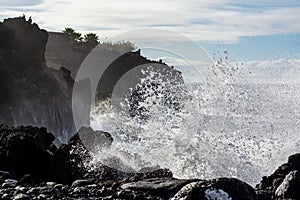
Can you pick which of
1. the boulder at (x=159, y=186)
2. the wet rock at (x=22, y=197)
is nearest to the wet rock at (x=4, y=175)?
the wet rock at (x=22, y=197)

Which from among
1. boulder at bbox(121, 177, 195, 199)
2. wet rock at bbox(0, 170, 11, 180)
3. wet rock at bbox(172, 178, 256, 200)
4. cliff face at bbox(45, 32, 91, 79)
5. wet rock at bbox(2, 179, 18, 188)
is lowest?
wet rock at bbox(2, 179, 18, 188)

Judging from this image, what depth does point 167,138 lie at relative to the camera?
925 inches

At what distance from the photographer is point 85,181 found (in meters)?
13.8

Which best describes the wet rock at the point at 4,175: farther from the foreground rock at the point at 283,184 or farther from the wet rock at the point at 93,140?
the wet rock at the point at 93,140

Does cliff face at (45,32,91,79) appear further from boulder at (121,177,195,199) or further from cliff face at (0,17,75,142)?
boulder at (121,177,195,199)

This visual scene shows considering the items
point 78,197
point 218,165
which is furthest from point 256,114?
point 78,197

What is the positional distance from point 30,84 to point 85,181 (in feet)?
75.8

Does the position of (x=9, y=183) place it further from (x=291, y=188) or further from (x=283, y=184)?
(x=291, y=188)

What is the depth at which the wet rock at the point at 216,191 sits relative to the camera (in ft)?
35.8

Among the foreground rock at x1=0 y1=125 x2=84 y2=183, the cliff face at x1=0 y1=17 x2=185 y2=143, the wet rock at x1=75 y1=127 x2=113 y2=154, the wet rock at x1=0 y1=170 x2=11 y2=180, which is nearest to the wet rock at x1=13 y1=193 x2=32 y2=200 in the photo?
the wet rock at x1=0 y1=170 x2=11 y2=180

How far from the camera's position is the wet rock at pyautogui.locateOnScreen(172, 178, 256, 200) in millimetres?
10898

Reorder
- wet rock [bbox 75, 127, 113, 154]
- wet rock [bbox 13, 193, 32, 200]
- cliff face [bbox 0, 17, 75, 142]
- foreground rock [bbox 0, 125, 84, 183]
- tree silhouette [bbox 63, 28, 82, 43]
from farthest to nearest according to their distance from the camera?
tree silhouette [bbox 63, 28, 82, 43] → cliff face [bbox 0, 17, 75, 142] → wet rock [bbox 75, 127, 113, 154] → foreground rock [bbox 0, 125, 84, 183] → wet rock [bbox 13, 193, 32, 200]

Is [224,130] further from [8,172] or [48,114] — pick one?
[48,114]

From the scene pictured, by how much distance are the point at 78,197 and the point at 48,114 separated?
23404mm
